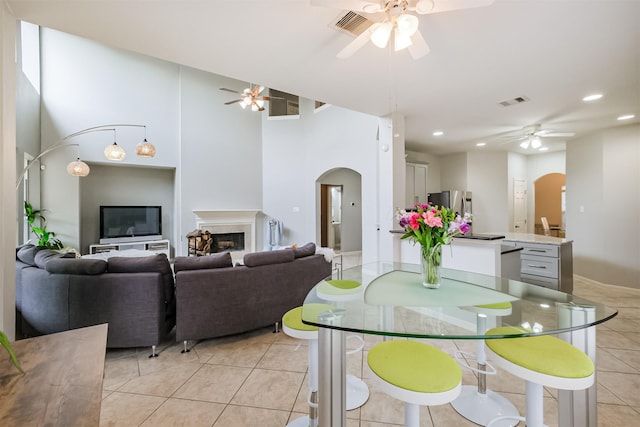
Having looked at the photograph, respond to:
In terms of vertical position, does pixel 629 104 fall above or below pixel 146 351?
above

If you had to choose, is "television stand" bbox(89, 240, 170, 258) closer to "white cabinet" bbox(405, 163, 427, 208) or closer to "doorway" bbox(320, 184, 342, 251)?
"doorway" bbox(320, 184, 342, 251)

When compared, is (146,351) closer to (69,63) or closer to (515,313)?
(515,313)

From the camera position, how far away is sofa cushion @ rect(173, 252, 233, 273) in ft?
8.41

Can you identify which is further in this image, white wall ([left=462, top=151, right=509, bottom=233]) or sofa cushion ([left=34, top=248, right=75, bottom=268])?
white wall ([left=462, top=151, right=509, bottom=233])

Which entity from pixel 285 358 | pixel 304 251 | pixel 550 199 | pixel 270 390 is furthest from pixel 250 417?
pixel 550 199

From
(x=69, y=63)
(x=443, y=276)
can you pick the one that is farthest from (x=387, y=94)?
(x=69, y=63)

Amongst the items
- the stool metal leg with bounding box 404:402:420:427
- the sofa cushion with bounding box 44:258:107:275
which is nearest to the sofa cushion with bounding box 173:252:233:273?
the sofa cushion with bounding box 44:258:107:275

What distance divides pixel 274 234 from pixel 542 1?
636 centimetres

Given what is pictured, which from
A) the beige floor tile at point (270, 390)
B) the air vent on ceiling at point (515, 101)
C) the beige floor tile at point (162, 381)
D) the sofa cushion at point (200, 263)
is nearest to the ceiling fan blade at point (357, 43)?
the sofa cushion at point (200, 263)

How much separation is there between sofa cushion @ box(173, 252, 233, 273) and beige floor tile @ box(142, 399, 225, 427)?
1.04m

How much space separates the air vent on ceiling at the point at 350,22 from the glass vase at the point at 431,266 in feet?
5.43

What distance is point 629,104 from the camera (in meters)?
3.56

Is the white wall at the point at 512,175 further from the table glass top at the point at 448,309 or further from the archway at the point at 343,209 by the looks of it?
the table glass top at the point at 448,309

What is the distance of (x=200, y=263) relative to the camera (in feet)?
8.57
